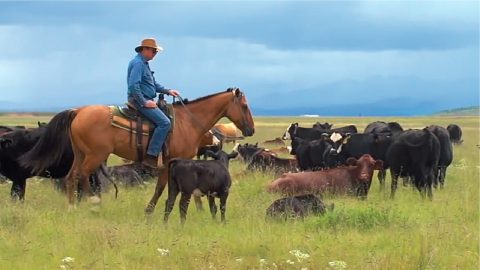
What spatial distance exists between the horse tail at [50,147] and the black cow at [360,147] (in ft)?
24.4

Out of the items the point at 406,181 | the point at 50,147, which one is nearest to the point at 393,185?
the point at 406,181

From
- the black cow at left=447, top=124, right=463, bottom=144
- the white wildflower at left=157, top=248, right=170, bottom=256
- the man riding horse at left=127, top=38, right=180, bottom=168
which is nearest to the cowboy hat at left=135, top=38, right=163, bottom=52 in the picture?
the man riding horse at left=127, top=38, right=180, bottom=168

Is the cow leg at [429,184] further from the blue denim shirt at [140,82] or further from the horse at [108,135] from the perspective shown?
the blue denim shirt at [140,82]

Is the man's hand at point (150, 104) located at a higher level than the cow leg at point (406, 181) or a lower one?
higher

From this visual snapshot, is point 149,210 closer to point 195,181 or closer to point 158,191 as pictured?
point 158,191

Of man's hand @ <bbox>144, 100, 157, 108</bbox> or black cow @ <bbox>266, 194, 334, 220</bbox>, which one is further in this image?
man's hand @ <bbox>144, 100, 157, 108</bbox>

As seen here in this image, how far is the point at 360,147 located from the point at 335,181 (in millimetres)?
3692

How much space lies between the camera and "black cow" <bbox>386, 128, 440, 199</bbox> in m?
14.0

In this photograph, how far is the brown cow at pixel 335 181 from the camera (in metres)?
13.8

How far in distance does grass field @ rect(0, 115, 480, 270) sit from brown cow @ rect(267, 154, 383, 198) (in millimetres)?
1235

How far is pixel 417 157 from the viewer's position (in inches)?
556

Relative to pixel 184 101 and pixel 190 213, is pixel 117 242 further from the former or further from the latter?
pixel 184 101

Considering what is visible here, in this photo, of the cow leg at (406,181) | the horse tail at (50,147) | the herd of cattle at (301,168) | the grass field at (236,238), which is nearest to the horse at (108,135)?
the horse tail at (50,147)

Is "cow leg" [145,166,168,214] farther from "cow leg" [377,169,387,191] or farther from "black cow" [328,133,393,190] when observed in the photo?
"black cow" [328,133,393,190]
